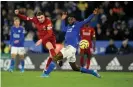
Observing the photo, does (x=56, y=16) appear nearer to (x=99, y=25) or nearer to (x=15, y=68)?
(x=99, y=25)

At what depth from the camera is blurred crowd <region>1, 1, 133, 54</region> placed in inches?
925

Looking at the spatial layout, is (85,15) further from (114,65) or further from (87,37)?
(87,37)

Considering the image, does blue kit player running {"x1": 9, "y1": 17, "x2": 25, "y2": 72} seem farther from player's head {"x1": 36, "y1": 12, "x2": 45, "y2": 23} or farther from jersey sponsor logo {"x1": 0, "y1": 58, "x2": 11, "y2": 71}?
player's head {"x1": 36, "y1": 12, "x2": 45, "y2": 23}

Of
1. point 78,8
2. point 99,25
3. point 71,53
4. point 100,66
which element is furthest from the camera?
point 78,8

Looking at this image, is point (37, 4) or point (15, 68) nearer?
point (15, 68)

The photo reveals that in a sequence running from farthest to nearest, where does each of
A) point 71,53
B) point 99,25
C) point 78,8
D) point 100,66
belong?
point 78,8 → point 99,25 → point 100,66 → point 71,53

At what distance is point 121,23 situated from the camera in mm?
23578

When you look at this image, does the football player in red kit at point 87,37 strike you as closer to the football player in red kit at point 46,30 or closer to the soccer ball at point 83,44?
the soccer ball at point 83,44

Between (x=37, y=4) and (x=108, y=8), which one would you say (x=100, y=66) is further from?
(x=37, y=4)

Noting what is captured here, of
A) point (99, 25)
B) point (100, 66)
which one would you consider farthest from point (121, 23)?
point (100, 66)

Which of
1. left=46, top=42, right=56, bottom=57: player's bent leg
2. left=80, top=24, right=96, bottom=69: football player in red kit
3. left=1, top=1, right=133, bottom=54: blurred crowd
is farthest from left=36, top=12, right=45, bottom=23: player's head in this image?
left=1, top=1, right=133, bottom=54: blurred crowd

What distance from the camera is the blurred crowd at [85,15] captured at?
925 inches

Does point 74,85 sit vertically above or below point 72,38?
below

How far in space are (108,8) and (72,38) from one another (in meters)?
9.18
